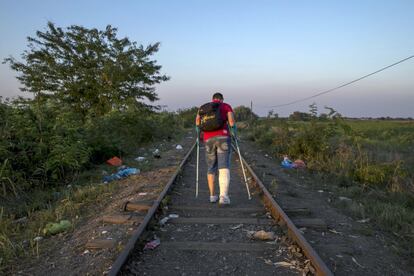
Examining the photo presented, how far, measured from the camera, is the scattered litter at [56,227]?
5.63 metres

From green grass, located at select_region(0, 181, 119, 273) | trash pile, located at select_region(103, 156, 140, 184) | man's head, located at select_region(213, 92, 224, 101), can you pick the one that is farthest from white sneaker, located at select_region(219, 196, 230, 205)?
trash pile, located at select_region(103, 156, 140, 184)

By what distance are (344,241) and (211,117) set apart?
9.90ft

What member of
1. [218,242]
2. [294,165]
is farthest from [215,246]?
[294,165]

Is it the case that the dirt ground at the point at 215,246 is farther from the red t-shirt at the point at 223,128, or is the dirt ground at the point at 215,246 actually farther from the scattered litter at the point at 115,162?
the scattered litter at the point at 115,162

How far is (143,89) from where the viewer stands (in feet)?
86.1

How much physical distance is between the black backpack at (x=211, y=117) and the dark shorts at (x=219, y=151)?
249 mm

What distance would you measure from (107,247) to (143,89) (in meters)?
22.4

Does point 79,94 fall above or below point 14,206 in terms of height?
above

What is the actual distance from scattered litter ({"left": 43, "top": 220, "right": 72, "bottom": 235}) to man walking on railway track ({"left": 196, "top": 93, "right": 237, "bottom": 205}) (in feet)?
8.79

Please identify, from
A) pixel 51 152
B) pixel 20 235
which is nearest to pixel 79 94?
pixel 51 152

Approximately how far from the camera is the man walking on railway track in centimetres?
666

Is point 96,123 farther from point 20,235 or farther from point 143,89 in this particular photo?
point 143,89

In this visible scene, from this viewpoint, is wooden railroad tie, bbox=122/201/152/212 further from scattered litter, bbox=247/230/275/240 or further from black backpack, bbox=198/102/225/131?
scattered litter, bbox=247/230/275/240

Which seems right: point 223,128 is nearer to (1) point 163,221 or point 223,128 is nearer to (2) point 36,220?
(1) point 163,221
